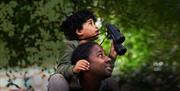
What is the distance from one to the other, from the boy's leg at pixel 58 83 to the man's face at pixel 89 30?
341 mm

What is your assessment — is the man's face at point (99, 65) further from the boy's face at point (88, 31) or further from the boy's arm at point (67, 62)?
the boy's face at point (88, 31)

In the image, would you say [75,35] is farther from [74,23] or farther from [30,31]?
[30,31]

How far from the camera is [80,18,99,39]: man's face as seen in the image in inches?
159

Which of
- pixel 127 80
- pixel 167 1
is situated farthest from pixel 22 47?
pixel 127 80

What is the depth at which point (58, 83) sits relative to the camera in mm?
3861

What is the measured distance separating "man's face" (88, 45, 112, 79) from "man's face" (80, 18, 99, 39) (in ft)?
1.10

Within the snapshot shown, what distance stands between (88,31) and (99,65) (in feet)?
1.47

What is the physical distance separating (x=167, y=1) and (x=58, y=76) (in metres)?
3.45

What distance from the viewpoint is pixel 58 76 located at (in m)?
3.91

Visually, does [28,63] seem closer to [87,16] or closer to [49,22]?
[49,22]

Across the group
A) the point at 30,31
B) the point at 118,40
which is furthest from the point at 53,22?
the point at 118,40

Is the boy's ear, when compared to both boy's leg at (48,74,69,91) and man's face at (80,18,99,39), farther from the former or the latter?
boy's leg at (48,74,69,91)

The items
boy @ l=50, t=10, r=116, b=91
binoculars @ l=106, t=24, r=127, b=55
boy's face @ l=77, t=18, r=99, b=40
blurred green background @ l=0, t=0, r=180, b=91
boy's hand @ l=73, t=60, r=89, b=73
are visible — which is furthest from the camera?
blurred green background @ l=0, t=0, r=180, b=91

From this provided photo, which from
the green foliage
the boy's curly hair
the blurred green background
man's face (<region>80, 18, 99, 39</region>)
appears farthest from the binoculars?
the green foliage
